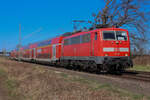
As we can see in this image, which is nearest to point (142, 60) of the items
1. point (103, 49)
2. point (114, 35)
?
point (114, 35)

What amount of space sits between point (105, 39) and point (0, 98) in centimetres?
808

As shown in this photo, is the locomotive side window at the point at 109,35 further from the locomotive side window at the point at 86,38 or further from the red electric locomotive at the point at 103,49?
the locomotive side window at the point at 86,38

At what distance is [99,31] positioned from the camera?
1330cm

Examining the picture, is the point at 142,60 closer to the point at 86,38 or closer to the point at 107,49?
the point at 86,38

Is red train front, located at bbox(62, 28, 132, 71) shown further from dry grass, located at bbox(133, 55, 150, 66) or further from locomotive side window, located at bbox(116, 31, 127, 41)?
dry grass, located at bbox(133, 55, 150, 66)

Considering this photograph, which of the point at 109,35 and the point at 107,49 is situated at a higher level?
the point at 109,35

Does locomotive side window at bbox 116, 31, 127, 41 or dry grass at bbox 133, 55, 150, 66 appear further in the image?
dry grass at bbox 133, 55, 150, 66

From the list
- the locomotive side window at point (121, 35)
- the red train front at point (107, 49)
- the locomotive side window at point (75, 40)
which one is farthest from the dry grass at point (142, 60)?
the locomotive side window at point (75, 40)

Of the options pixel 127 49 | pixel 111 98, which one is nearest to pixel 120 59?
pixel 127 49

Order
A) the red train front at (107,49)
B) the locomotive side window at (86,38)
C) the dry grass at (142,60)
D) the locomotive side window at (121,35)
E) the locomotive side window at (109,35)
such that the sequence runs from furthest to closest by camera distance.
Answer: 1. the dry grass at (142,60)
2. the locomotive side window at (86,38)
3. the locomotive side window at (121,35)
4. the locomotive side window at (109,35)
5. the red train front at (107,49)

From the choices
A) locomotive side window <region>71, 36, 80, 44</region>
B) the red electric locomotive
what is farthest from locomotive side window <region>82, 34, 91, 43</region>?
locomotive side window <region>71, 36, 80, 44</region>

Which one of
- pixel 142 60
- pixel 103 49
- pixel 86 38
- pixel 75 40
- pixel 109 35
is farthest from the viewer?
pixel 142 60

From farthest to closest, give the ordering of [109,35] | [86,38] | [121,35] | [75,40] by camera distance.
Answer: [75,40], [86,38], [121,35], [109,35]

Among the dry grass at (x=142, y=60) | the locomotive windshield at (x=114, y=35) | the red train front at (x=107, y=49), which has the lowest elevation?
the dry grass at (x=142, y=60)
